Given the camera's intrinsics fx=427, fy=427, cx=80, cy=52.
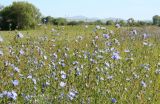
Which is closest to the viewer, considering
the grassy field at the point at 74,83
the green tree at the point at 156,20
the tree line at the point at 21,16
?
the grassy field at the point at 74,83

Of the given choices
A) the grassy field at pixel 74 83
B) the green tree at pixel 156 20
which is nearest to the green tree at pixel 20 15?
the green tree at pixel 156 20

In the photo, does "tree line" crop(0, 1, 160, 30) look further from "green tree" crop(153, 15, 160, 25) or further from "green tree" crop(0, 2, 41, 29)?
"green tree" crop(153, 15, 160, 25)

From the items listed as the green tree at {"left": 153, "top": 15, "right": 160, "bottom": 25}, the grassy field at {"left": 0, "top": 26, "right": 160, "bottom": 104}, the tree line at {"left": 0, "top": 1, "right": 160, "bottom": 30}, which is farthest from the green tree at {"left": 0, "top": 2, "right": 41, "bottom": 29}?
the grassy field at {"left": 0, "top": 26, "right": 160, "bottom": 104}

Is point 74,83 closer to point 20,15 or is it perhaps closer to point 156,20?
point 20,15

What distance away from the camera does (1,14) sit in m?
21.1

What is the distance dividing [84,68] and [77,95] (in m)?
1.30

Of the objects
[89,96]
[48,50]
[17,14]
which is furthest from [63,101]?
[17,14]

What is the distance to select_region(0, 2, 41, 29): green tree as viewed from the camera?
19797 millimetres

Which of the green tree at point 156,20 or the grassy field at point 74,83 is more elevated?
the grassy field at point 74,83

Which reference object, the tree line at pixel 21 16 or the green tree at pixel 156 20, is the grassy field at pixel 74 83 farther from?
the green tree at pixel 156 20

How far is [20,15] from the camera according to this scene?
2003 centimetres

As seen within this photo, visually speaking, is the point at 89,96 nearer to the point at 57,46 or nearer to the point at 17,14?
the point at 57,46

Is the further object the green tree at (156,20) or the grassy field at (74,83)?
the green tree at (156,20)

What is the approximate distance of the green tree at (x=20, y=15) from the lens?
65.0 ft
